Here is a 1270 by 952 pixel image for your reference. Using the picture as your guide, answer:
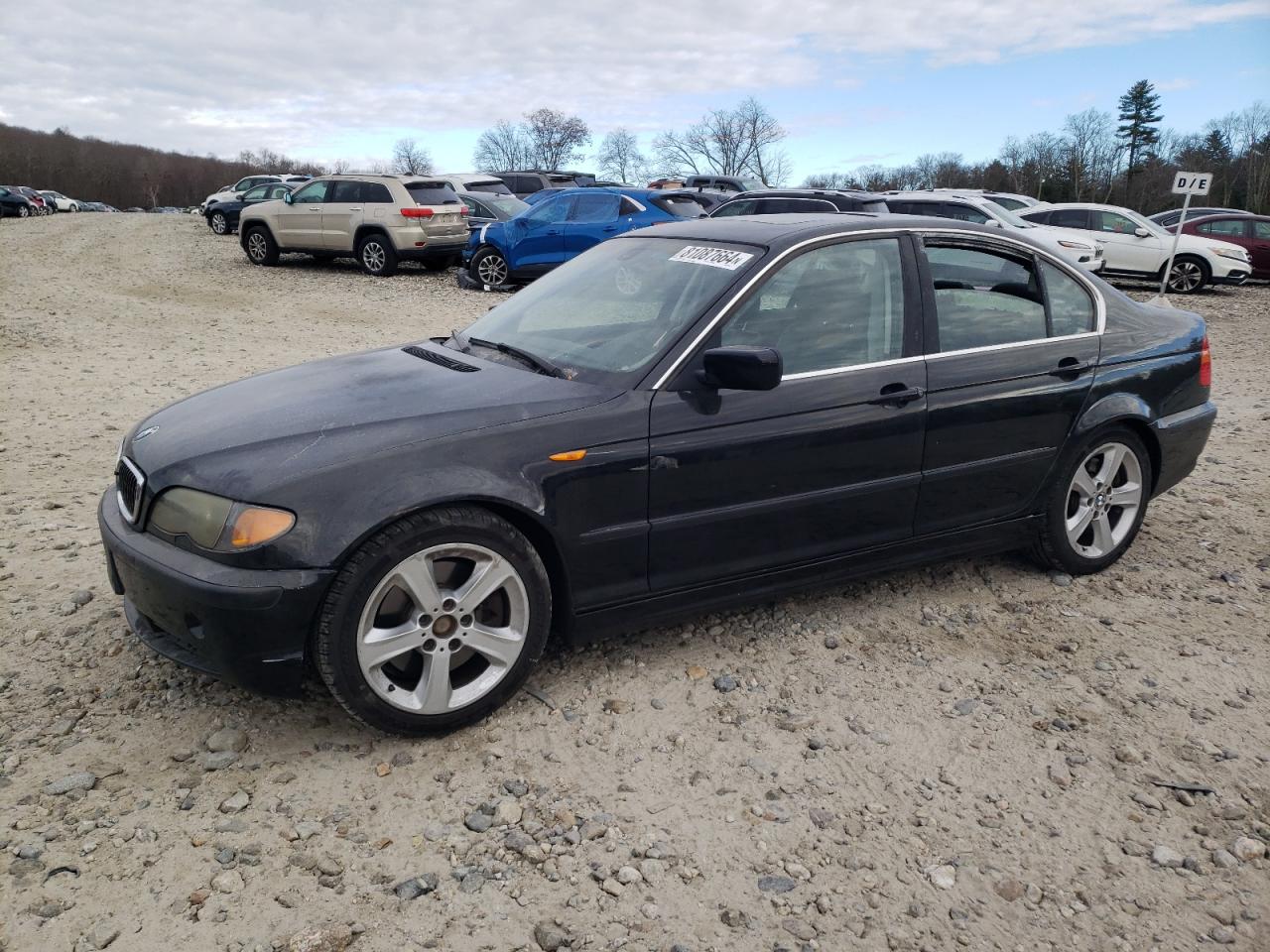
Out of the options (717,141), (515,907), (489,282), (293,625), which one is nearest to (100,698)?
(293,625)

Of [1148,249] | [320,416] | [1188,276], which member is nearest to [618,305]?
[320,416]

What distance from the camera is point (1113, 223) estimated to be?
18.5m

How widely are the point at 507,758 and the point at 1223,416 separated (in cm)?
733

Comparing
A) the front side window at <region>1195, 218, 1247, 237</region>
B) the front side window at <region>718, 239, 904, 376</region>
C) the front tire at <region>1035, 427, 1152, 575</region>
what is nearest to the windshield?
the front side window at <region>718, 239, 904, 376</region>

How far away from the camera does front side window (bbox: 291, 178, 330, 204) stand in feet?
58.1

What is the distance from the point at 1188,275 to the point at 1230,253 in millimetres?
935

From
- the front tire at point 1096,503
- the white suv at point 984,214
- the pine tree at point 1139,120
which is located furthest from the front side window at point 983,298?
the pine tree at point 1139,120

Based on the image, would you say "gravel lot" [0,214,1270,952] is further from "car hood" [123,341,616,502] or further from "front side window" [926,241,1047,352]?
"front side window" [926,241,1047,352]

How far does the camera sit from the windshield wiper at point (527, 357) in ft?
11.4

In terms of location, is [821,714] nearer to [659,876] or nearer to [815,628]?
[815,628]

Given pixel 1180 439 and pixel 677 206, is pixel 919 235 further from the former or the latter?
pixel 677 206

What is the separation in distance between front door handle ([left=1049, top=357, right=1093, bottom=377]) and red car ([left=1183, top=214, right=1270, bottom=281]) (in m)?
19.2

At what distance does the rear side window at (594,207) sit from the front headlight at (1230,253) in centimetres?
1160

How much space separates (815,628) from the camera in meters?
3.96
